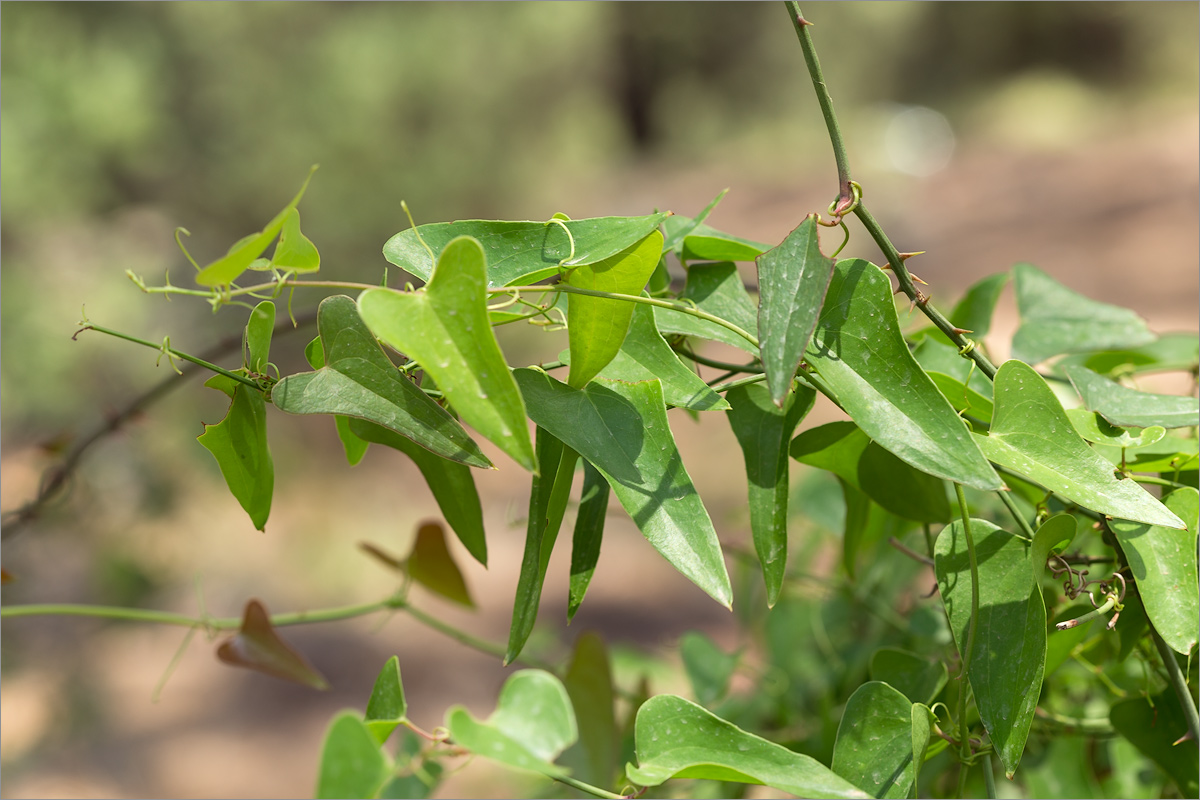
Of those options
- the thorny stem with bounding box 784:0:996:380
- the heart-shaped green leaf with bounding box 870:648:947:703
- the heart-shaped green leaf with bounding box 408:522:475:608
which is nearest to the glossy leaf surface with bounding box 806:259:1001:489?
the thorny stem with bounding box 784:0:996:380

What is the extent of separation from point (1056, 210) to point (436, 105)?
2.32 m

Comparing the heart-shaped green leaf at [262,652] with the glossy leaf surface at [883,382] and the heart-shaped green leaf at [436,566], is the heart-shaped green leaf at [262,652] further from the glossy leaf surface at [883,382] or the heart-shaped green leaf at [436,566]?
the glossy leaf surface at [883,382]

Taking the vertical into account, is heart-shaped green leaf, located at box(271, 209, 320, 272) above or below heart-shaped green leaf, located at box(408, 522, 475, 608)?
above

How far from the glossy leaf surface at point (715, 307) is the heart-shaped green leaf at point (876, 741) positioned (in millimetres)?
94

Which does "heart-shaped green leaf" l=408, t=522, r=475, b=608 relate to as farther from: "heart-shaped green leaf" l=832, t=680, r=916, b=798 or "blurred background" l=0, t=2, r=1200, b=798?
"heart-shaped green leaf" l=832, t=680, r=916, b=798

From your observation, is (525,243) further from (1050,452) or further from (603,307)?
(1050,452)

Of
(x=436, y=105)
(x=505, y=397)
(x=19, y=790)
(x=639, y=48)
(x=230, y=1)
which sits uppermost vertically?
(x=639, y=48)

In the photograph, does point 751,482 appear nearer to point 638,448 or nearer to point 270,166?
point 638,448

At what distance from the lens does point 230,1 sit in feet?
7.75

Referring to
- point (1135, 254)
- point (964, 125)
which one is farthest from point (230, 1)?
point (964, 125)

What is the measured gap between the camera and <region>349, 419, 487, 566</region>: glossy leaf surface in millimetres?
223

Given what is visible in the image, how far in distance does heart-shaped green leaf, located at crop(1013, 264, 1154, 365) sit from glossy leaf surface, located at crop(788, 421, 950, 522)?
98mm

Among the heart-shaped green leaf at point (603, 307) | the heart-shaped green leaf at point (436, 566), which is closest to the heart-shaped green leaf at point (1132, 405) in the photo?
the heart-shaped green leaf at point (603, 307)

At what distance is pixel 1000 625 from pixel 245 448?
7.6 inches
